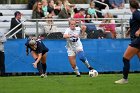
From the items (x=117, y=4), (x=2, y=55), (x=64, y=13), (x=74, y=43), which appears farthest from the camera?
(x=117, y=4)

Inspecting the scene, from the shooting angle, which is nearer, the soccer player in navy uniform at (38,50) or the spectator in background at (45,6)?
the soccer player in navy uniform at (38,50)

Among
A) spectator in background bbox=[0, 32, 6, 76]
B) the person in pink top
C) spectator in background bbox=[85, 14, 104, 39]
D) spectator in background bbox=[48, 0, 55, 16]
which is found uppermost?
spectator in background bbox=[48, 0, 55, 16]

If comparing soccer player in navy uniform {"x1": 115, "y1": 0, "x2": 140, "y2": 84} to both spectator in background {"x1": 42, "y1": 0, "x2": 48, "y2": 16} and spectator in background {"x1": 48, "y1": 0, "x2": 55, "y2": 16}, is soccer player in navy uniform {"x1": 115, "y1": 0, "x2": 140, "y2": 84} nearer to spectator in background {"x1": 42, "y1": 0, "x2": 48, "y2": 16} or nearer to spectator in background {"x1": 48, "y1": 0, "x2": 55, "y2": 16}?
spectator in background {"x1": 42, "y1": 0, "x2": 48, "y2": 16}

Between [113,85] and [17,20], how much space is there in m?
8.90

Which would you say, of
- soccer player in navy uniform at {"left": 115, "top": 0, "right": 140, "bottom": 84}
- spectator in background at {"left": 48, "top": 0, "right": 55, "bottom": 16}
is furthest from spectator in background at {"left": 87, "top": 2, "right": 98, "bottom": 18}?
soccer player in navy uniform at {"left": 115, "top": 0, "right": 140, "bottom": 84}

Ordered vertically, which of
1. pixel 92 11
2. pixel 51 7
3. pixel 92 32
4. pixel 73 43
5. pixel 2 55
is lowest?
pixel 2 55

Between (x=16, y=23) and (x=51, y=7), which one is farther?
(x=51, y=7)

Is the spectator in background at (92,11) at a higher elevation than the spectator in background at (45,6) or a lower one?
lower

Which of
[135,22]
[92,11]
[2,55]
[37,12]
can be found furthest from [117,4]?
[135,22]

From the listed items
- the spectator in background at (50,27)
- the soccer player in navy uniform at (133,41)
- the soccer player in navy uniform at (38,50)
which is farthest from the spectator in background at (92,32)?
the soccer player in navy uniform at (133,41)

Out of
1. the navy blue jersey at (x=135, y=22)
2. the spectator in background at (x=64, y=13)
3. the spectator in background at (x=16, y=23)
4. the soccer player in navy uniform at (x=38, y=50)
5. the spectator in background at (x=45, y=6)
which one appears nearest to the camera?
the navy blue jersey at (x=135, y=22)

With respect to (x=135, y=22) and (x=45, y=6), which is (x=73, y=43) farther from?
(x=45, y=6)

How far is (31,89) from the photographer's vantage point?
13.1 metres

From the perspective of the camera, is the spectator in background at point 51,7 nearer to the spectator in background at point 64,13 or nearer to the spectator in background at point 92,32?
the spectator in background at point 64,13
